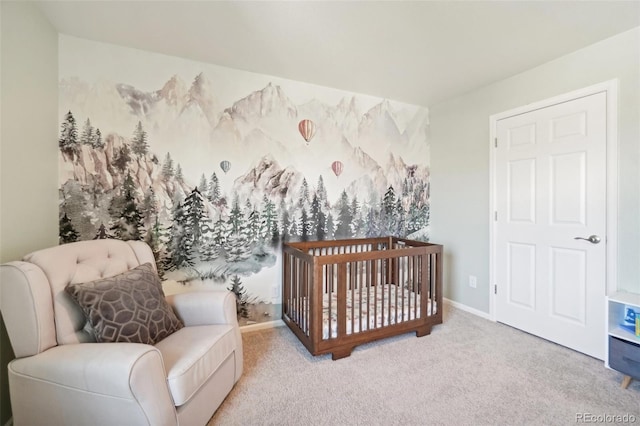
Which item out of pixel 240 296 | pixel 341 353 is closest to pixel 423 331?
pixel 341 353

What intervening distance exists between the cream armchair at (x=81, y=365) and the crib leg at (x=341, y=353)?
2.61 ft

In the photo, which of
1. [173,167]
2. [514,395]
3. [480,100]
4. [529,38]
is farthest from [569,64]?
[173,167]

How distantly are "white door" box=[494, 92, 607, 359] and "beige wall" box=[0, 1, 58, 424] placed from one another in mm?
3610

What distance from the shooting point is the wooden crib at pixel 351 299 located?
1962 mm

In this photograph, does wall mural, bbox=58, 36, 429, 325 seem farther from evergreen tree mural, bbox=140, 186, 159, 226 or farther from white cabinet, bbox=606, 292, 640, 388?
white cabinet, bbox=606, 292, 640, 388

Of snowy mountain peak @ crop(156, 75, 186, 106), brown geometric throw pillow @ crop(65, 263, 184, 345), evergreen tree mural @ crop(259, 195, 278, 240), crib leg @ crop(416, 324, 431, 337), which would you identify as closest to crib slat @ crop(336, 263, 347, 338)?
crib leg @ crop(416, 324, 431, 337)

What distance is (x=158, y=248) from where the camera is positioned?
2.18 m

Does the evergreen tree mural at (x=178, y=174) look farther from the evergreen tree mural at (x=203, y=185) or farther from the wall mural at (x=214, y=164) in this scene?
the evergreen tree mural at (x=203, y=185)

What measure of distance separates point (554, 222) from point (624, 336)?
0.91m

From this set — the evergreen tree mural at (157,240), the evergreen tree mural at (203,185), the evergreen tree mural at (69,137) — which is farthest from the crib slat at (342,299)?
the evergreen tree mural at (69,137)

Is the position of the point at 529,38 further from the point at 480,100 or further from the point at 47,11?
the point at 47,11

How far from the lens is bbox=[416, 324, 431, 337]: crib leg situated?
2.32 meters

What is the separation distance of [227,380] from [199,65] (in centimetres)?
240

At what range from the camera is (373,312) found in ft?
7.25
